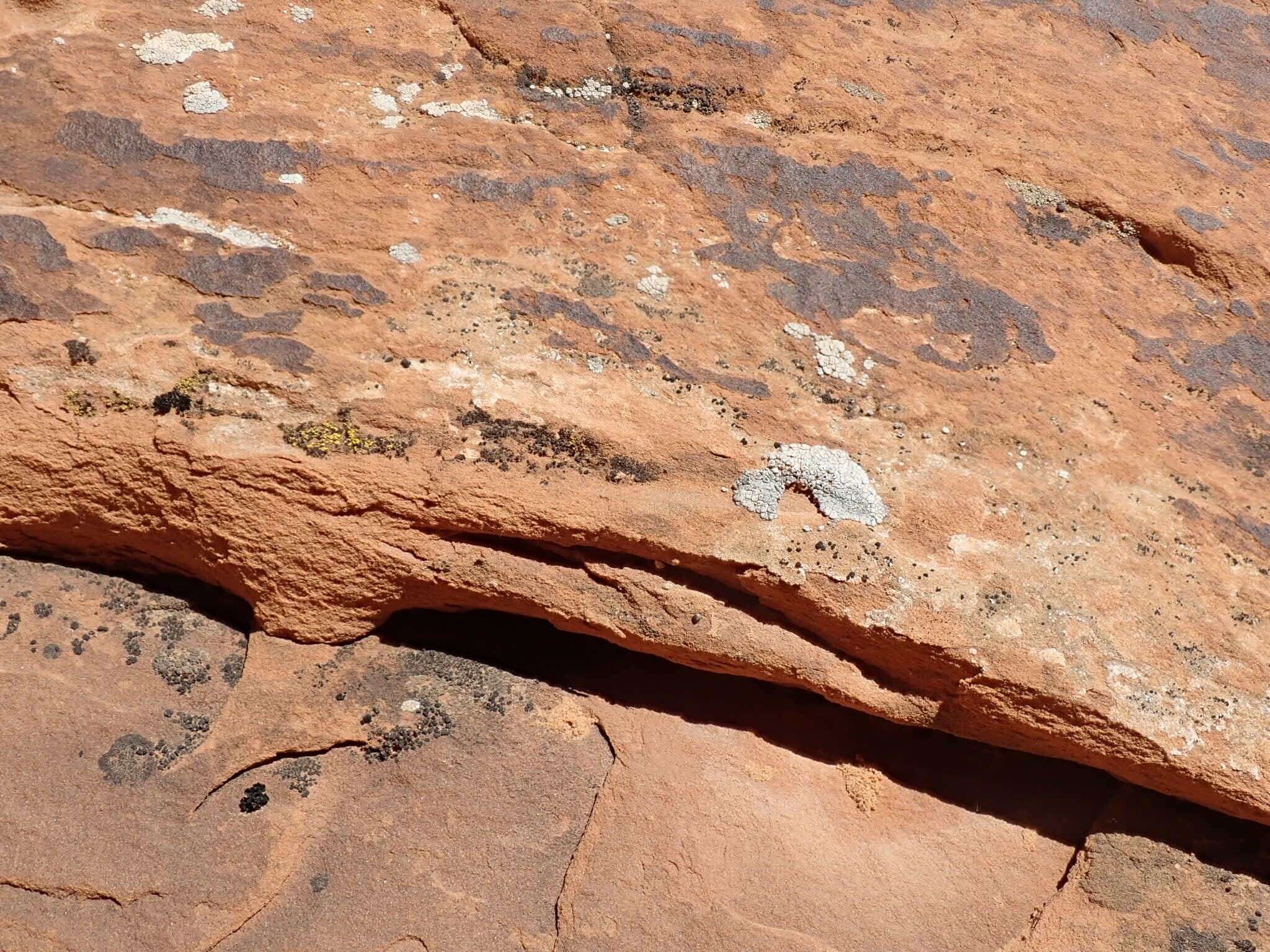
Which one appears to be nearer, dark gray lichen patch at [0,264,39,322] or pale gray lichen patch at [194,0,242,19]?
A: dark gray lichen patch at [0,264,39,322]

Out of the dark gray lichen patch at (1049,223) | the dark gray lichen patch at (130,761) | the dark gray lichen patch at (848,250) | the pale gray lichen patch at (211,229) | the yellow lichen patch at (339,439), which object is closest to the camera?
the yellow lichen patch at (339,439)

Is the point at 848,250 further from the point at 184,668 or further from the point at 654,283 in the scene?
the point at 184,668

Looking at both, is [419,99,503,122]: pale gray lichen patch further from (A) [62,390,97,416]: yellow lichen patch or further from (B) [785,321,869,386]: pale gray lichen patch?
(A) [62,390,97,416]: yellow lichen patch

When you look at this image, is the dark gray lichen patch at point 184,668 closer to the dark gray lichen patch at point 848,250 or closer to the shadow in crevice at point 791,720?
the shadow in crevice at point 791,720

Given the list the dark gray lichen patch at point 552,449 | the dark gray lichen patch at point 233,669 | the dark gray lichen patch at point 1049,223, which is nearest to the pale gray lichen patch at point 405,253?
the dark gray lichen patch at point 552,449

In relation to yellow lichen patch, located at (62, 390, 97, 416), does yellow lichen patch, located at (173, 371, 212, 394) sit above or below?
above

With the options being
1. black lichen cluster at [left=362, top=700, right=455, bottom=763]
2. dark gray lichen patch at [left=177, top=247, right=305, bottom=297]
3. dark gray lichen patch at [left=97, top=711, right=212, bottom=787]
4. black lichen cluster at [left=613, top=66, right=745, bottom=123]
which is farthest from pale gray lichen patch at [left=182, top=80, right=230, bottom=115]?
black lichen cluster at [left=362, top=700, right=455, bottom=763]

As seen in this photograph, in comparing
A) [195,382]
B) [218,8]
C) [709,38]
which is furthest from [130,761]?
[709,38]
